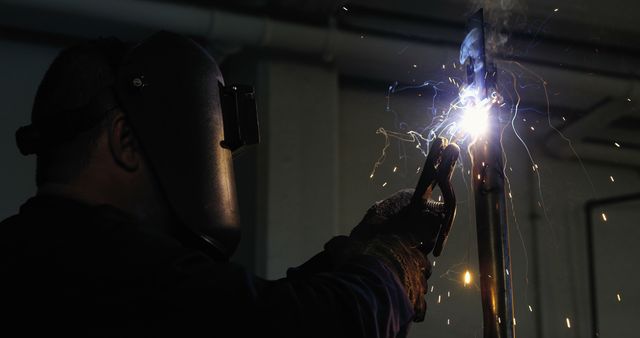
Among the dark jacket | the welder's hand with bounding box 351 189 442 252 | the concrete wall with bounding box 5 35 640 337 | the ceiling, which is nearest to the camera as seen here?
the dark jacket

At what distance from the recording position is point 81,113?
124 cm

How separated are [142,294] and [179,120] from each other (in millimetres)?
447

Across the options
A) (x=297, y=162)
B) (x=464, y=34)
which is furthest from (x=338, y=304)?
(x=464, y=34)

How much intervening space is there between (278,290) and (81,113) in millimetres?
504

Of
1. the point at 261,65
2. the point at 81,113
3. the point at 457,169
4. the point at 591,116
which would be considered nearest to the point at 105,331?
the point at 81,113

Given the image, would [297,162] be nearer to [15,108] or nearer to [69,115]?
[15,108]

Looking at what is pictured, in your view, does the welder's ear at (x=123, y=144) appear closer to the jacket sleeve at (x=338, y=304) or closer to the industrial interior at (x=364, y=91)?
the jacket sleeve at (x=338, y=304)

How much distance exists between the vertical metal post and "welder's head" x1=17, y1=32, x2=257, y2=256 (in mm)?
543

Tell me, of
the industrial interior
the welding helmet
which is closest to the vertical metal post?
the welding helmet

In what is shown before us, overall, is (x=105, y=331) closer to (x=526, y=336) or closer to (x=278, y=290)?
(x=278, y=290)

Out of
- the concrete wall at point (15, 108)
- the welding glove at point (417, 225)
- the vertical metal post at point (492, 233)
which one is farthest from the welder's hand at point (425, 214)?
the concrete wall at point (15, 108)

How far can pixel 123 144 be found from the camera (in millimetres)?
1280

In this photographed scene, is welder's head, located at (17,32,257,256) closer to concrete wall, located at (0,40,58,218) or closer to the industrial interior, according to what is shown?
the industrial interior

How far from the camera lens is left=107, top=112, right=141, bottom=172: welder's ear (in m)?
1.26
